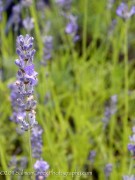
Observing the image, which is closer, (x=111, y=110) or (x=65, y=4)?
(x=111, y=110)

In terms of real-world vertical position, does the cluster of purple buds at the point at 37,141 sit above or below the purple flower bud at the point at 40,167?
above

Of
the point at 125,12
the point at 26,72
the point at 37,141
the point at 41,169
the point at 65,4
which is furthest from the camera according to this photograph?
the point at 65,4

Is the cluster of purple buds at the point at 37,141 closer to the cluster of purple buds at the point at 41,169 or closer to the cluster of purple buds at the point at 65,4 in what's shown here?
the cluster of purple buds at the point at 41,169

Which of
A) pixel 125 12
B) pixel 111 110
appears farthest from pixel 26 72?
pixel 111 110

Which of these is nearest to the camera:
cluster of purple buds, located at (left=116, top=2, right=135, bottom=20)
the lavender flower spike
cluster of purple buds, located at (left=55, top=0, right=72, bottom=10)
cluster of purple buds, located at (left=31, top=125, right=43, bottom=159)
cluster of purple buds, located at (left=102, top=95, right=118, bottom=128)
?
the lavender flower spike

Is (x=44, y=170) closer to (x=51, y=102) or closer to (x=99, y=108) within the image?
(x=51, y=102)

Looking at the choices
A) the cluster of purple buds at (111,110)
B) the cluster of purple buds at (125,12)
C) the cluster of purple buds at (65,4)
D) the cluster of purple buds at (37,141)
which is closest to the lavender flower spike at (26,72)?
the cluster of purple buds at (37,141)

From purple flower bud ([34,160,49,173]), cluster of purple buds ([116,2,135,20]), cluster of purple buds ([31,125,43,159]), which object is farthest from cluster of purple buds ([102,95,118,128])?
purple flower bud ([34,160,49,173])

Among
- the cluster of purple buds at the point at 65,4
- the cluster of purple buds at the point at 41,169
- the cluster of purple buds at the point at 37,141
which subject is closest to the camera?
the cluster of purple buds at the point at 41,169

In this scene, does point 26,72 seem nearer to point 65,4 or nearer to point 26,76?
point 26,76

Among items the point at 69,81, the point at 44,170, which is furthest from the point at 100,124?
the point at 44,170

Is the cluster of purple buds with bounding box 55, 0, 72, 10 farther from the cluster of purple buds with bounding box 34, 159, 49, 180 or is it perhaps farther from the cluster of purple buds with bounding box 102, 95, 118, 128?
the cluster of purple buds with bounding box 34, 159, 49, 180

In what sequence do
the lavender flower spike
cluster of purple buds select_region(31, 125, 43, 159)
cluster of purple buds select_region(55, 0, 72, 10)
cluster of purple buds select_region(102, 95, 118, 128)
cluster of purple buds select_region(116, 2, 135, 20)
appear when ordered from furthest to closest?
cluster of purple buds select_region(55, 0, 72, 10)
cluster of purple buds select_region(102, 95, 118, 128)
cluster of purple buds select_region(116, 2, 135, 20)
cluster of purple buds select_region(31, 125, 43, 159)
the lavender flower spike
